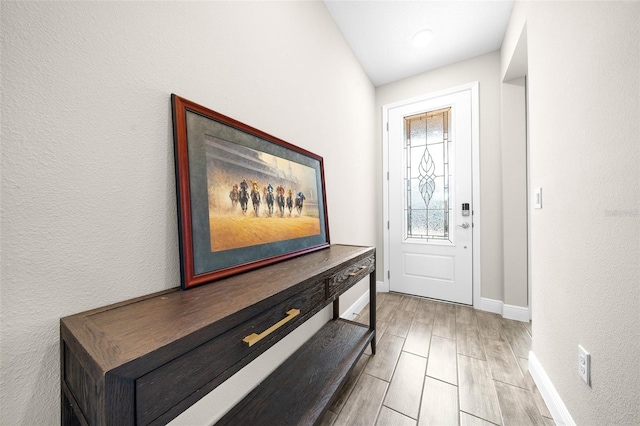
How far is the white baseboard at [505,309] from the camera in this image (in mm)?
2254

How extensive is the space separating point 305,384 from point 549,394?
4.19 ft

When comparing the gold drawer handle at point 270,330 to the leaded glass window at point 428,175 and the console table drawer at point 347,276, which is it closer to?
the console table drawer at point 347,276

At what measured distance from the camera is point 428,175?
109 inches

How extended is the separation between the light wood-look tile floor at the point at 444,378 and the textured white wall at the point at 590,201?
0.80 feet

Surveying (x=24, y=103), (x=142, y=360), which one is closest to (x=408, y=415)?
(x=142, y=360)

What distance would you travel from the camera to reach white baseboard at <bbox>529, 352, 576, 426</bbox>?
1114 mm

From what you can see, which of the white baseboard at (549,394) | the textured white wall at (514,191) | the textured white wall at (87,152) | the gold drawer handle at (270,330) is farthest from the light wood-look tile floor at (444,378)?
the textured white wall at (87,152)

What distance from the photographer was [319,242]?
1.65 m

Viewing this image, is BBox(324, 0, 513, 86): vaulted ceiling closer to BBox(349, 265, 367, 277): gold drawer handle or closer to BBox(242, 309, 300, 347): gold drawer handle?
BBox(349, 265, 367, 277): gold drawer handle

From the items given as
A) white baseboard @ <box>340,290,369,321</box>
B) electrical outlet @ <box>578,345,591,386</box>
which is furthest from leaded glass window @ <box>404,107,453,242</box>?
electrical outlet @ <box>578,345,591,386</box>

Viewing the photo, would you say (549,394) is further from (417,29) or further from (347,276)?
(417,29)

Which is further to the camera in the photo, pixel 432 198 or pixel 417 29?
pixel 432 198

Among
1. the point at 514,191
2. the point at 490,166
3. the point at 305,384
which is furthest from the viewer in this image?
the point at 490,166

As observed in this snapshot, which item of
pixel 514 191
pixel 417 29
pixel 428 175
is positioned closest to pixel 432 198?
pixel 428 175
